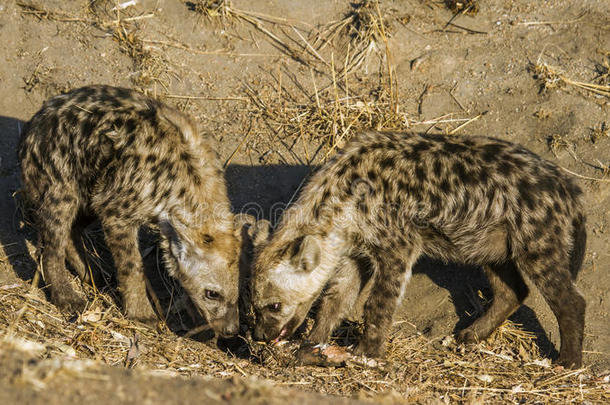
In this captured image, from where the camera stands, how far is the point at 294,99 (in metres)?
6.74

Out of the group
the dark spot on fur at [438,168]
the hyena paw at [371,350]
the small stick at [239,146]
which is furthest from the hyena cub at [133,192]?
the dark spot on fur at [438,168]

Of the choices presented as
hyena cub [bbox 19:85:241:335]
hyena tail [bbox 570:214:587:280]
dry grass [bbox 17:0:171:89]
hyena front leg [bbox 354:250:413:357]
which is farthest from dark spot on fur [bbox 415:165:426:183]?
dry grass [bbox 17:0:171:89]

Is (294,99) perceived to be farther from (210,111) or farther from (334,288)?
(334,288)

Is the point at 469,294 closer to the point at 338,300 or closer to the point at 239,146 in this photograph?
the point at 338,300

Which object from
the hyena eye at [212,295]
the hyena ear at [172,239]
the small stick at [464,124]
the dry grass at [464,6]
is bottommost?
the hyena eye at [212,295]

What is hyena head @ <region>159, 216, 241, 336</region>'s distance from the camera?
4738mm

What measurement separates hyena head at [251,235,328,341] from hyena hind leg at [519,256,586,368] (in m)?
1.49

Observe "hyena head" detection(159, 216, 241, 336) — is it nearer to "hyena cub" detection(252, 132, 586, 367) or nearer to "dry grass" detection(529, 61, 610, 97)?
"hyena cub" detection(252, 132, 586, 367)

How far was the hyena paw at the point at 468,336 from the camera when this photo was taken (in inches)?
202

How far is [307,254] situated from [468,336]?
151cm

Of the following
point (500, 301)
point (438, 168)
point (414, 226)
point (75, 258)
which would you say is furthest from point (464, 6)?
point (75, 258)

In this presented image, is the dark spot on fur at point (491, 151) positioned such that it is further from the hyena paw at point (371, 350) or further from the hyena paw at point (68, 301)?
the hyena paw at point (68, 301)

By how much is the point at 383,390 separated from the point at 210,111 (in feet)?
11.4

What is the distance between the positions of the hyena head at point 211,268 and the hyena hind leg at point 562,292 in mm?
2067
